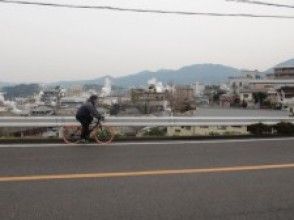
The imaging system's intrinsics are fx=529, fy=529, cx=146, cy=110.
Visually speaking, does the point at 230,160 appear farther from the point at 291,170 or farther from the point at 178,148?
the point at 178,148

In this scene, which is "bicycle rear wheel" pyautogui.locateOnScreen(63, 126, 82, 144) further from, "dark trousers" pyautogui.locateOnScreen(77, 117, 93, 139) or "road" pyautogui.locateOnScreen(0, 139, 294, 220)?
"road" pyautogui.locateOnScreen(0, 139, 294, 220)

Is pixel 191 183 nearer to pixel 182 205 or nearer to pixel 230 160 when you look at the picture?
pixel 182 205

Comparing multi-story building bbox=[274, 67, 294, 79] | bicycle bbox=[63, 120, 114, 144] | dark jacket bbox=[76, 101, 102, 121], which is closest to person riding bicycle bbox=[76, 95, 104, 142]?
dark jacket bbox=[76, 101, 102, 121]

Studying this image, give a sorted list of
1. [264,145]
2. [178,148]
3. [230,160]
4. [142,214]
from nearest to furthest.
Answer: [142,214] → [230,160] → [178,148] → [264,145]

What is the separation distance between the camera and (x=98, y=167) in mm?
10250

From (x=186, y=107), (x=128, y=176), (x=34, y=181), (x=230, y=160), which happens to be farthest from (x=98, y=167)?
(x=186, y=107)

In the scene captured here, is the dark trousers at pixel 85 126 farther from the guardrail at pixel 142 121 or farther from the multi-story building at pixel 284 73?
the multi-story building at pixel 284 73

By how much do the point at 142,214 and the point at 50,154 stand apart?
555 centimetres

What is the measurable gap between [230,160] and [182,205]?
4463 mm

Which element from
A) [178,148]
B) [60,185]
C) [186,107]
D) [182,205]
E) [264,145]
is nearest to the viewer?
[182,205]

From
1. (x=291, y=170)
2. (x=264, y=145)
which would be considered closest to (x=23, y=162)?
(x=291, y=170)

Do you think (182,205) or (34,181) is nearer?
(182,205)

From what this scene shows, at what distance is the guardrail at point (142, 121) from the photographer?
16469mm

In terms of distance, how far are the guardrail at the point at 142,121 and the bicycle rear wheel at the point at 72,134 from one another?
1.27 m
